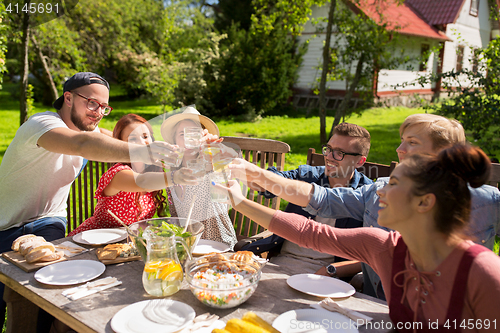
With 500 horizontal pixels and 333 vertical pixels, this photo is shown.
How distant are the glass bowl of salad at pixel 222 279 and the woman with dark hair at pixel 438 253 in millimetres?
589

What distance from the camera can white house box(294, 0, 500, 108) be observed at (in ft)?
54.4

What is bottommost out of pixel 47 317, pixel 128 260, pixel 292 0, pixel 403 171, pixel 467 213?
pixel 47 317

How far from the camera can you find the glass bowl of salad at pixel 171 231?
1.91 metres

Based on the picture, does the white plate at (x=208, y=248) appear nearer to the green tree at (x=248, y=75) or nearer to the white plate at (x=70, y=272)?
the white plate at (x=70, y=272)

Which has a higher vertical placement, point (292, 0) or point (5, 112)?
point (292, 0)

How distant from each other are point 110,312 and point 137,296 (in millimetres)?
171

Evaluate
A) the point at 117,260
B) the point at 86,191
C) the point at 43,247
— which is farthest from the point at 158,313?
the point at 86,191

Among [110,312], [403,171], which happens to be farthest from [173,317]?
[403,171]

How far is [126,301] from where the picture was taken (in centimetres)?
168

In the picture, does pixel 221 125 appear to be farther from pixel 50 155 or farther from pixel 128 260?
pixel 128 260

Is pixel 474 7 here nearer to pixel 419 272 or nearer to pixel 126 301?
pixel 419 272

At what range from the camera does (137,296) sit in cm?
174

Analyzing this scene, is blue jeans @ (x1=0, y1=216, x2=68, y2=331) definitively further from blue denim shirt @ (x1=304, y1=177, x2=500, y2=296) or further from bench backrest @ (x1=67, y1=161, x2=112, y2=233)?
blue denim shirt @ (x1=304, y1=177, x2=500, y2=296)

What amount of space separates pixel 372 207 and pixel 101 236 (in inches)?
66.9
